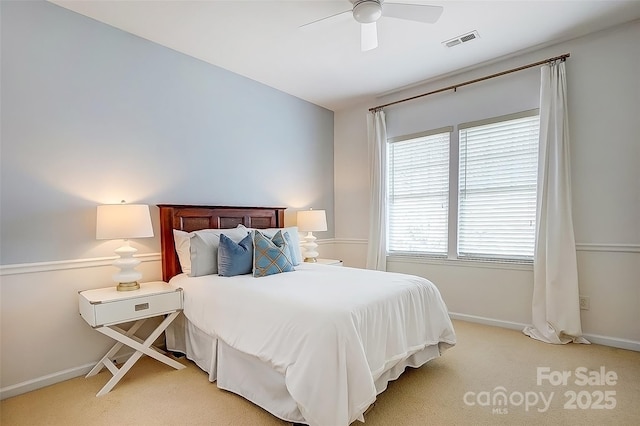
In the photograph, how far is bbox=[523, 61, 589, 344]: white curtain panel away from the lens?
297cm

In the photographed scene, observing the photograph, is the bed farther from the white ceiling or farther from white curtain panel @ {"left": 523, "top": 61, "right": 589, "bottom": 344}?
the white ceiling

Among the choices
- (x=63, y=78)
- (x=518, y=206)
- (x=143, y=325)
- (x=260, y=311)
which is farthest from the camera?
(x=518, y=206)

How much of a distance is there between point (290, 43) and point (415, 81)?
1.72 metres

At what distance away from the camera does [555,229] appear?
303 cm

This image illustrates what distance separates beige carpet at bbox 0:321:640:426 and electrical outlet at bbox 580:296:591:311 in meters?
0.40

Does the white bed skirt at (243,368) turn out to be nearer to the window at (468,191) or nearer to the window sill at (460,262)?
the window sill at (460,262)

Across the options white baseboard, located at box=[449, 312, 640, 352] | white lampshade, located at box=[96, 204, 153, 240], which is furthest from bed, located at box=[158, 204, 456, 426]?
white baseboard, located at box=[449, 312, 640, 352]

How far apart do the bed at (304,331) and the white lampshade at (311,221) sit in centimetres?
96

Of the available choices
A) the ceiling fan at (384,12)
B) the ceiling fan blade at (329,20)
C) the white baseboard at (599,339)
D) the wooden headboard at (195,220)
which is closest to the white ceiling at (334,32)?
the ceiling fan blade at (329,20)

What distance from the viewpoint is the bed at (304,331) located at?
1655 millimetres

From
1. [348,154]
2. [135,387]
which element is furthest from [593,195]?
[135,387]

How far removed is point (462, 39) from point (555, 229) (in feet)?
6.54

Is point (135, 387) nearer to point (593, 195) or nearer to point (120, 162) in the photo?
point (120, 162)

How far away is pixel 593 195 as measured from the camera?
2.96 metres
